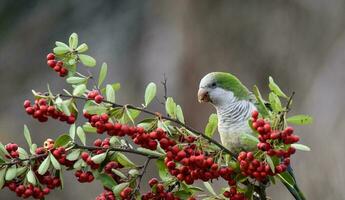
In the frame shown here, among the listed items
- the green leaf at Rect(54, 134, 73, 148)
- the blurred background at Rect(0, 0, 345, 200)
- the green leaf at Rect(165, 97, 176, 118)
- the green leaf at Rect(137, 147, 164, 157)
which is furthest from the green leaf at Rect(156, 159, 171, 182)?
the blurred background at Rect(0, 0, 345, 200)

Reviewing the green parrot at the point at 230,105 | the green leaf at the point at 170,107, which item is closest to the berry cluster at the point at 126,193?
the green leaf at the point at 170,107

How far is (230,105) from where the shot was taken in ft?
7.76

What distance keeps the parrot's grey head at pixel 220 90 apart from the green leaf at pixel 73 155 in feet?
2.29

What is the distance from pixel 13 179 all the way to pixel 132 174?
29cm

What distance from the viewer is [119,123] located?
175cm

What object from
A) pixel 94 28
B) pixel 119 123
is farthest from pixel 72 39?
pixel 94 28

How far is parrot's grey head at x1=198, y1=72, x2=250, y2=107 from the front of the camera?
92.1 inches

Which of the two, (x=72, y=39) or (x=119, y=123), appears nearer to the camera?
(x=119, y=123)

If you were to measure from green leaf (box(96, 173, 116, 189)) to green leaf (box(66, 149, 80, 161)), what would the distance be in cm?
8

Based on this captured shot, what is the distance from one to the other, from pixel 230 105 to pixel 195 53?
2422mm

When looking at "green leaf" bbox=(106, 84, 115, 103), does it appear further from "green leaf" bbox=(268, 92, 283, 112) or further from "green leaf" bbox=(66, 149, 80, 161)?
"green leaf" bbox=(268, 92, 283, 112)

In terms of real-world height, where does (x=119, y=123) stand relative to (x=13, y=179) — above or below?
above

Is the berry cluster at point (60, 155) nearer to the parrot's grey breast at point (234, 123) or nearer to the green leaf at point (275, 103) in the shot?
the green leaf at point (275, 103)

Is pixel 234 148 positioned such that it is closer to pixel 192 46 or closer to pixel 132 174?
pixel 132 174
